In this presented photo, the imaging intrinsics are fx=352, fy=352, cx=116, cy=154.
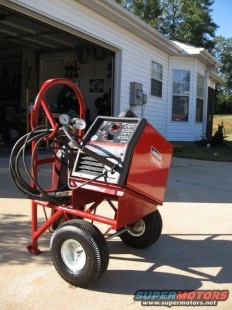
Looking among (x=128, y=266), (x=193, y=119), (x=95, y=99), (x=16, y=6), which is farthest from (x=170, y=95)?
(x=128, y=266)

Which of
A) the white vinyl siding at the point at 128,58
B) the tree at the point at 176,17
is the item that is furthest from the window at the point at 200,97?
the tree at the point at 176,17

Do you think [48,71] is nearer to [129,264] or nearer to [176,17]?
[129,264]

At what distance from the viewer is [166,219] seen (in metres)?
4.40

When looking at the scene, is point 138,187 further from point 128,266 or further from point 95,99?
point 95,99

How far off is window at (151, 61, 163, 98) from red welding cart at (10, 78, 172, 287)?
9.74 metres

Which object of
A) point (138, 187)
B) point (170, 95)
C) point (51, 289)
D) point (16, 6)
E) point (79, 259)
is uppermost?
point (16, 6)

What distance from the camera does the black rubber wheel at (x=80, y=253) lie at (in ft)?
8.24

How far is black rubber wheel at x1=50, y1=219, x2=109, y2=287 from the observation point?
8.24ft

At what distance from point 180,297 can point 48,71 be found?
12.1 meters

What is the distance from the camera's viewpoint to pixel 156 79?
42.0ft

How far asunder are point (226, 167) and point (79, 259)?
7.14 metres

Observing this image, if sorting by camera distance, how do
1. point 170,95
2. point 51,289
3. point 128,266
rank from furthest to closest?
point 170,95, point 128,266, point 51,289

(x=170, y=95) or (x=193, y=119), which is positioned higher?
(x=170, y=95)

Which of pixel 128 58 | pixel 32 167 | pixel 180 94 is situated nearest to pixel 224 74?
pixel 180 94
